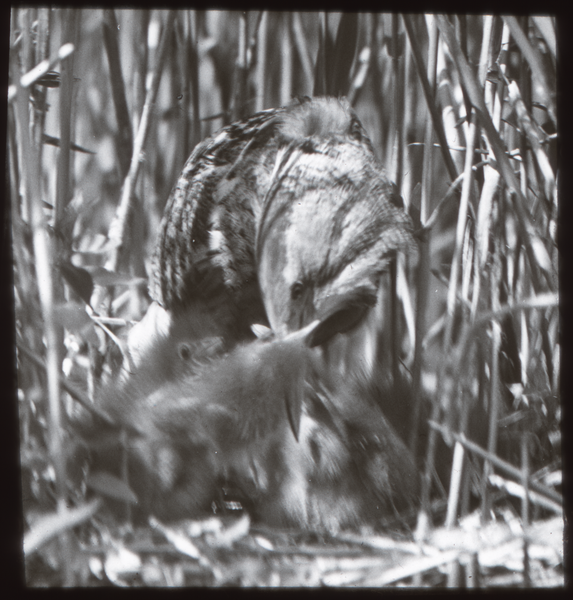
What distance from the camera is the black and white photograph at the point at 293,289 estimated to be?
0.56 m

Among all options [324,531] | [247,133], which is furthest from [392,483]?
[247,133]

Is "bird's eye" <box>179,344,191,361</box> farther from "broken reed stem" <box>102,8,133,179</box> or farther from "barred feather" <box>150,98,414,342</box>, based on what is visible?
"broken reed stem" <box>102,8,133,179</box>

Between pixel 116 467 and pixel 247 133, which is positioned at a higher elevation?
pixel 247 133

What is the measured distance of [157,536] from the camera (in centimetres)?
55

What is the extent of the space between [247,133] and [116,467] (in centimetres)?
34

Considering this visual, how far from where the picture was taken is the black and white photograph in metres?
0.56

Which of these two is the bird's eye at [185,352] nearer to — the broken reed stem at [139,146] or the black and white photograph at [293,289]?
the black and white photograph at [293,289]

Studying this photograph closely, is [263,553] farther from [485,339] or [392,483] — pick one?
[485,339]

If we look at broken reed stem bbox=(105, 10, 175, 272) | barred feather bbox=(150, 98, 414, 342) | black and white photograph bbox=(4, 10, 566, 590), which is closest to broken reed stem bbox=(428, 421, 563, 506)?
black and white photograph bbox=(4, 10, 566, 590)

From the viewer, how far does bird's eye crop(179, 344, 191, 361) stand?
1.93 feet

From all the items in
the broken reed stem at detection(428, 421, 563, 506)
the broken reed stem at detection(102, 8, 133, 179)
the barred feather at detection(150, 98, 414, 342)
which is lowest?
the broken reed stem at detection(428, 421, 563, 506)

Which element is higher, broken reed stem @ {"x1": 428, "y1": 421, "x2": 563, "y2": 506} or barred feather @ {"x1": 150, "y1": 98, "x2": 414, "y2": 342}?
barred feather @ {"x1": 150, "y1": 98, "x2": 414, "y2": 342}

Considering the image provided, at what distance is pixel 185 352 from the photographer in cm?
59

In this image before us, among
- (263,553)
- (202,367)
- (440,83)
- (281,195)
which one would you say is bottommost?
(263,553)
